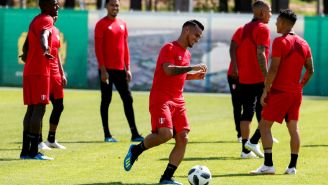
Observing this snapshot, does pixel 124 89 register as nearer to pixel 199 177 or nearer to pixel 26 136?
pixel 26 136

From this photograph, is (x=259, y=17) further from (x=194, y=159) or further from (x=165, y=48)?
(x=165, y=48)

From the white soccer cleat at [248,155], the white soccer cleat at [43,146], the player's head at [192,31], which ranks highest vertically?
the player's head at [192,31]

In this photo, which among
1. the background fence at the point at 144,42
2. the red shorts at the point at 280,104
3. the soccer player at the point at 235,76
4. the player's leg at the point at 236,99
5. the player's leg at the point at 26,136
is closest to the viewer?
the red shorts at the point at 280,104

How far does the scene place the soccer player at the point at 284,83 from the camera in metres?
12.6

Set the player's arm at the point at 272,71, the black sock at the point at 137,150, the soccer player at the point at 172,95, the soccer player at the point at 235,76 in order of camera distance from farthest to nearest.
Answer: the soccer player at the point at 235,76, the player's arm at the point at 272,71, the black sock at the point at 137,150, the soccer player at the point at 172,95

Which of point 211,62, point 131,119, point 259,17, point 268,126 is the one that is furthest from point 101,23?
point 211,62

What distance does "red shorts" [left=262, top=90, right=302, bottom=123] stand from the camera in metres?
12.7

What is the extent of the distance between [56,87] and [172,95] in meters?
3.87

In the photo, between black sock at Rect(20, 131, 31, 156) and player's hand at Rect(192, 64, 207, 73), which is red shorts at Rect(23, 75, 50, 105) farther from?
player's hand at Rect(192, 64, 207, 73)

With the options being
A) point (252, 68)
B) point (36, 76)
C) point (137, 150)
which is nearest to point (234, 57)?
point (252, 68)

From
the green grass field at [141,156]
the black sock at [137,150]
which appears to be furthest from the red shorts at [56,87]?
the black sock at [137,150]

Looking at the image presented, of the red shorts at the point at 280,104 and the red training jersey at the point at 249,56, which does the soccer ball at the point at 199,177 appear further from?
the red training jersey at the point at 249,56

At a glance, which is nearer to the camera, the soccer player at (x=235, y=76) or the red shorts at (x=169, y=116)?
the red shorts at (x=169, y=116)

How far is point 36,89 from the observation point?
1384 centimetres
